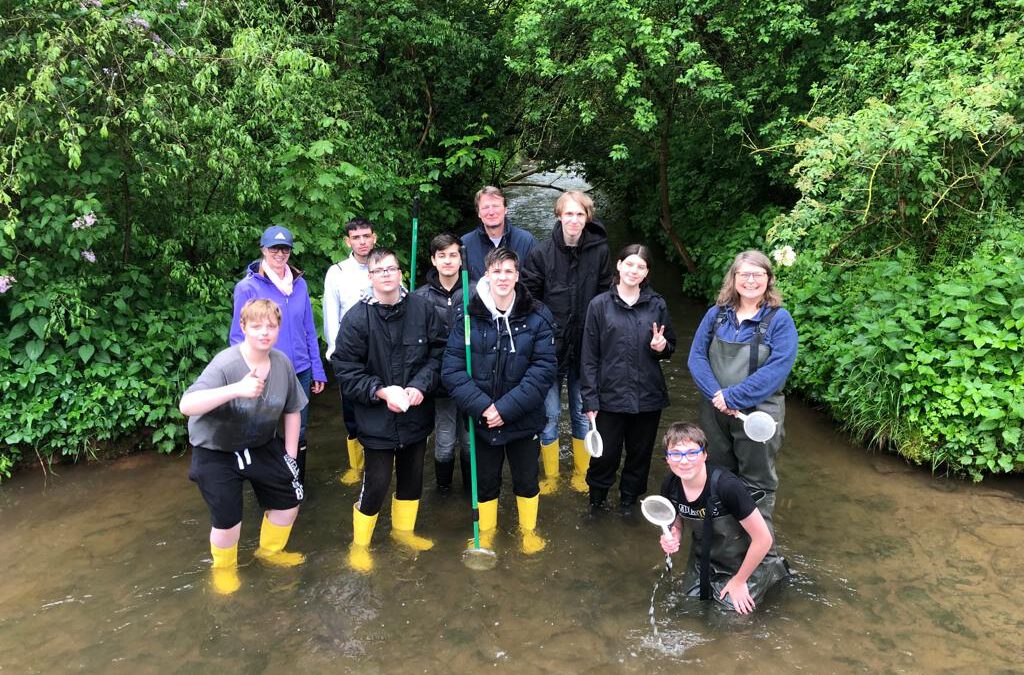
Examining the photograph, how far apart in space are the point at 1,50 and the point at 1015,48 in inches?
314

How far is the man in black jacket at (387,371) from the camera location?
408 centimetres

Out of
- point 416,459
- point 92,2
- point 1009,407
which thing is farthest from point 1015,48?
point 92,2

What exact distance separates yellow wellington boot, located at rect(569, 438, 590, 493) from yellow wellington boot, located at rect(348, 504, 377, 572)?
1.58 meters

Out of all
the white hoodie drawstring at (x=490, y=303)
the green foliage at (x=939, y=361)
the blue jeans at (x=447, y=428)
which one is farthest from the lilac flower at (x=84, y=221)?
the green foliage at (x=939, y=361)

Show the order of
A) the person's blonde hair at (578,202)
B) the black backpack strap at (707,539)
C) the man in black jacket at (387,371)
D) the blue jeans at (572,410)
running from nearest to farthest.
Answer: the black backpack strap at (707,539)
the man in black jacket at (387,371)
the person's blonde hair at (578,202)
the blue jeans at (572,410)

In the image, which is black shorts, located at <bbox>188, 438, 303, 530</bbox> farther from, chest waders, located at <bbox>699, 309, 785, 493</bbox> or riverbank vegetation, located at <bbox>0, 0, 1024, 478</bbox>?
chest waders, located at <bbox>699, 309, 785, 493</bbox>

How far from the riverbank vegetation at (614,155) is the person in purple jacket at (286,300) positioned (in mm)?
1486

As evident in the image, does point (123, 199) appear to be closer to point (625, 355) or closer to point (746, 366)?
point (625, 355)

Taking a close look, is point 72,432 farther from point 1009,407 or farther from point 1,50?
point 1009,407

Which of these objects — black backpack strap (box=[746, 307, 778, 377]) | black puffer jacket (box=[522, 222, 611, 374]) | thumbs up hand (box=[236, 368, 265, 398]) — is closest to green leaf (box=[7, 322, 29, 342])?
thumbs up hand (box=[236, 368, 265, 398])

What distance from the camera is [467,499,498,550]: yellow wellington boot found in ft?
15.0

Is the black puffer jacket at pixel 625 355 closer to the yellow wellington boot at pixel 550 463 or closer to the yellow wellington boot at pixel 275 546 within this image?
the yellow wellington boot at pixel 550 463

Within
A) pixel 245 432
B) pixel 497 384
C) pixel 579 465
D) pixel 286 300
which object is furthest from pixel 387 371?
pixel 579 465

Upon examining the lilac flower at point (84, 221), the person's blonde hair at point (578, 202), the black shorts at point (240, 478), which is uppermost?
the person's blonde hair at point (578, 202)
